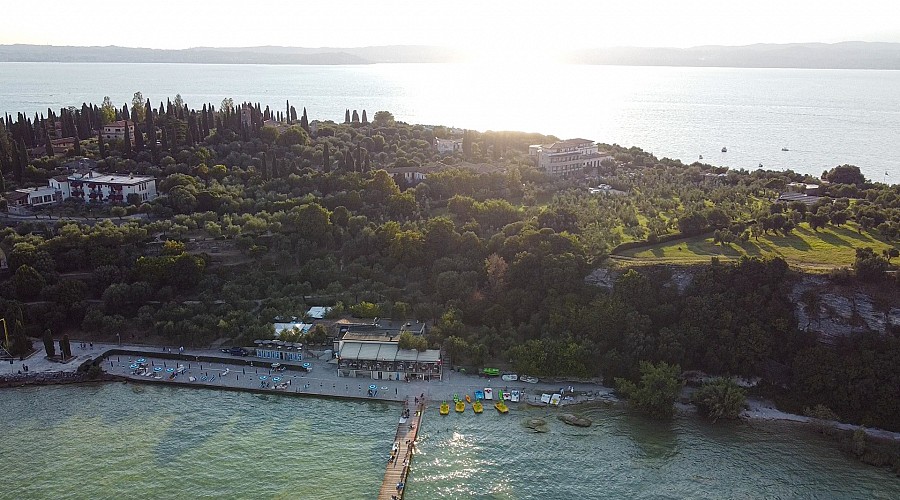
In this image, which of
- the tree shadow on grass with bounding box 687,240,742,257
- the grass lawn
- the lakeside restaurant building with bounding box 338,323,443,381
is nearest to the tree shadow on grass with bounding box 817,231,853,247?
the grass lawn

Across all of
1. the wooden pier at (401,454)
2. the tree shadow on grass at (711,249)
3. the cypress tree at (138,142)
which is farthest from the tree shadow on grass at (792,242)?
the cypress tree at (138,142)

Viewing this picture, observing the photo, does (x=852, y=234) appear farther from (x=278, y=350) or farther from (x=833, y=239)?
(x=278, y=350)

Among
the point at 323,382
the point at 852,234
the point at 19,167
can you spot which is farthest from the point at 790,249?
the point at 19,167

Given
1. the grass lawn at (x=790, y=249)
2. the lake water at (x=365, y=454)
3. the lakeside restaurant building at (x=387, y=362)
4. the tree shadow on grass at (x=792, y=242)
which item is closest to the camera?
the lake water at (x=365, y=454)

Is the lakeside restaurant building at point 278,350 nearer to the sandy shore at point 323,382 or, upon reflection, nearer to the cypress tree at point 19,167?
the sandy shore at point 323,382

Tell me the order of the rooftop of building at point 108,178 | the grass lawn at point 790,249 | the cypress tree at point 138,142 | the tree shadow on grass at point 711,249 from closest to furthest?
1. the grass lawn at point 790,249
2. the tree shadow on grass at point 711,249
3. the rooftop of building at point 108,178
4. the cypress tree at point 138,142

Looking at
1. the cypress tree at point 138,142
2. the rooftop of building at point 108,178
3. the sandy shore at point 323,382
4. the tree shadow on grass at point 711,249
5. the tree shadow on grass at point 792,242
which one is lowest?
the sandy shore at point 323,382
